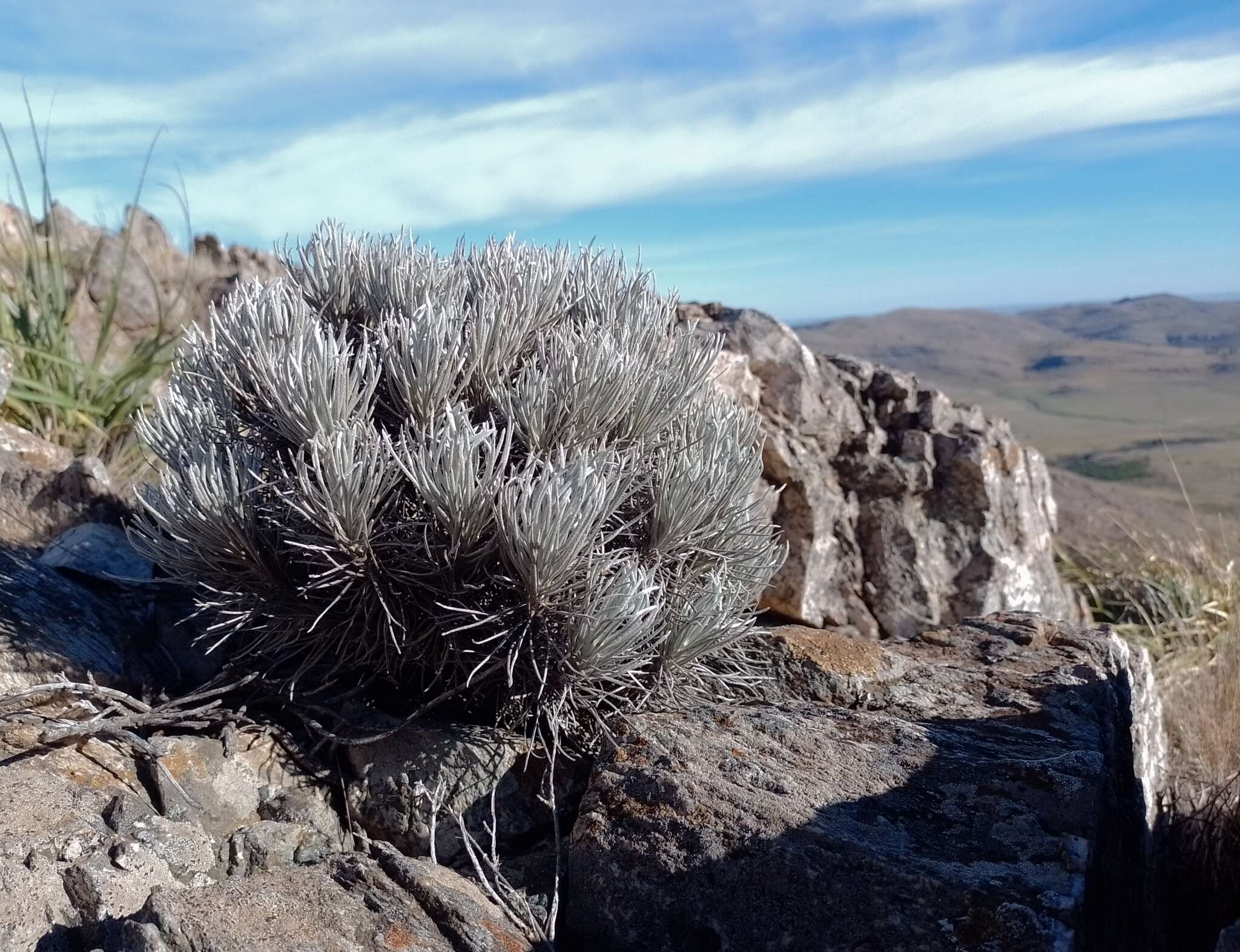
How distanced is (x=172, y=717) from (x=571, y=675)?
3.86 ft

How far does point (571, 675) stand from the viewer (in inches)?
115

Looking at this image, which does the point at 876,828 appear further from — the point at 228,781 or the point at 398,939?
the point at 228,781

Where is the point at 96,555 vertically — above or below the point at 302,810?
above

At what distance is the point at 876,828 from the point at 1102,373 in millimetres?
127022

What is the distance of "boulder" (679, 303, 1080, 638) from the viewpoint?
5.11 metres

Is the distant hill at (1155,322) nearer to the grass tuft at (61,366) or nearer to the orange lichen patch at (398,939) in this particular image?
the grass tuft at (61,366)

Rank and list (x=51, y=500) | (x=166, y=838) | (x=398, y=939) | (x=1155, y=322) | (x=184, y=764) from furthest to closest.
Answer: (x=1155, y=322) → (x=51, y=500) → (x=184, y=764) → (x=166, y=838) → (x=398, y=939)

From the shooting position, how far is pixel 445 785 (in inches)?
119

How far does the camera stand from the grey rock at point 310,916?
6.64ft

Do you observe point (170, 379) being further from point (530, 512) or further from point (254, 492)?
point (530, 512)

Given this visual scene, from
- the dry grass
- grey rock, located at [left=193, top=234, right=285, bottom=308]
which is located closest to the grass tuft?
grey rock, located at [left=193, top=234, right=285, bottom=308]

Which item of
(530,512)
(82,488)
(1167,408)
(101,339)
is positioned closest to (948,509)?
(530,512)

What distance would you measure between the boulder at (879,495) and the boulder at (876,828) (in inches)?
67.2

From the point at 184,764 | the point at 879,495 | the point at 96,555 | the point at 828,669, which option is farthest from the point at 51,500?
the point at 879,495
